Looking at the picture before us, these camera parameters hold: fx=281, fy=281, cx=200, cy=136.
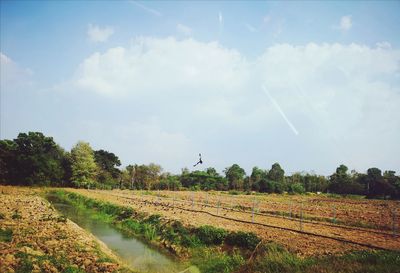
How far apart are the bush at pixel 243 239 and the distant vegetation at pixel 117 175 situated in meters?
60.8

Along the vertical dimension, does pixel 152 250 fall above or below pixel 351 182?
below

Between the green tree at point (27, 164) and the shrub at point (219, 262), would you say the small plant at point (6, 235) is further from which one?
the green tree at point (27, 164)

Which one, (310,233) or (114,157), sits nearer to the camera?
(310,233)

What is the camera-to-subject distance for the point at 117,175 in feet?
292

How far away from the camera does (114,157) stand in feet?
293

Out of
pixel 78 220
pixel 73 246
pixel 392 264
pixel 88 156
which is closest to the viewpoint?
pixel 392 264

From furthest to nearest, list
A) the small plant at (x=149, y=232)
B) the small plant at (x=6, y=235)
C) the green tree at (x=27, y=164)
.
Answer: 1. the green tree at (x=27, y=164)
2. the small plant at (x=149, y=232)
3. the small plant at (x=6, y=235)

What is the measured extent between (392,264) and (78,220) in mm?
26544

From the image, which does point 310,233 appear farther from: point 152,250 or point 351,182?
point 351,182


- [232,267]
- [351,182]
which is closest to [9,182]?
[232,267]

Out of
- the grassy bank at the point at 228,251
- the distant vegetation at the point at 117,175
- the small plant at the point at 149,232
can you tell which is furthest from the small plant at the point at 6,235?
the distant vegetation at the point at 117,175

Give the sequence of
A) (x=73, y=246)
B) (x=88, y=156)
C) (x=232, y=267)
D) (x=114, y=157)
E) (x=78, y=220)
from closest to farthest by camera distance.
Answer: (x=232, y=267) < (x=73, y=246) < (x=78, y=220) < (x=88, y=156) < (x=114, y=157)

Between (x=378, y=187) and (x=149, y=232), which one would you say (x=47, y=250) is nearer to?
(x=149, y=232)

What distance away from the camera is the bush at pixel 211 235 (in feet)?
59.6
